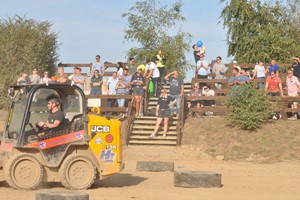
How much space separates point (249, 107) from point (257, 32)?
32.5 ft

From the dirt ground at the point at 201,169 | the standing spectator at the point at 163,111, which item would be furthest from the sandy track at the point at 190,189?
the standing spectator at the point at 163,111

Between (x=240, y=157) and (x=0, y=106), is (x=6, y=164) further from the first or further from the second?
(x=0, y=106)

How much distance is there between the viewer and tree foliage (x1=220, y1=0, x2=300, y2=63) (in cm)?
3281

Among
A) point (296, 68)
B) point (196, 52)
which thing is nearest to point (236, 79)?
point (296, 68)

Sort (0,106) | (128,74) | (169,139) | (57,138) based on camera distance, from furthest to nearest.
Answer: (0,106) < (128,74) < (169,139) < (57,138)

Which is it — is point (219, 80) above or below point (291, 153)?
above

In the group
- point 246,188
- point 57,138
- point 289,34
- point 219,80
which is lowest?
point 246,188

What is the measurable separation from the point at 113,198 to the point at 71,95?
279 centimetres

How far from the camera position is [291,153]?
2309cm

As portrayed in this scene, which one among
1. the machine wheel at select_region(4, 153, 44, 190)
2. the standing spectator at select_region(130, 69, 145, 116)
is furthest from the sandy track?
the standing spectator at select_region(130, 69, 145, 116)

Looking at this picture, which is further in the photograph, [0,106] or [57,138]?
[0,106]

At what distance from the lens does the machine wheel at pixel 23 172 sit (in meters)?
14.5

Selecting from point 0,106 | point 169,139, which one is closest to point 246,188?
point 169,139

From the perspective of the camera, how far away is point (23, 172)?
14.6 m
